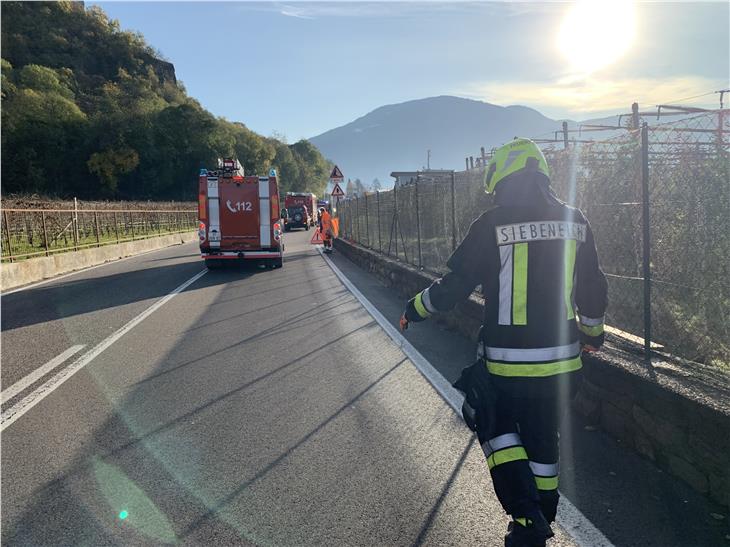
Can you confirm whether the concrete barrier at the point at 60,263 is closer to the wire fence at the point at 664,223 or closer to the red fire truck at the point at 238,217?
the red fire truck at the point at 238,217

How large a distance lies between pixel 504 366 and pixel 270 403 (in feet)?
9.59

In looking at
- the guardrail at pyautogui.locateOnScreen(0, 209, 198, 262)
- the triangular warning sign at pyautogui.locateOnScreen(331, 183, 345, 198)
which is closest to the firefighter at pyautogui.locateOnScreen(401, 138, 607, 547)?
the guardrail at pyautogui.locateOnScreen(0, 209, 198, 262)

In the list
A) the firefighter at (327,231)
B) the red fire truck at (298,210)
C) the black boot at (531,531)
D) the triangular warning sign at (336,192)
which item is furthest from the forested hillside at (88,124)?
the black boot at (531,531)

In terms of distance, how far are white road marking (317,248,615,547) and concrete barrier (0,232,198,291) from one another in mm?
8651

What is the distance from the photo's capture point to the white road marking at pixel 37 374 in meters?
5.37

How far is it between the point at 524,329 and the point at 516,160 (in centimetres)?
83

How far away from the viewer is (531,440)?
8.59ft

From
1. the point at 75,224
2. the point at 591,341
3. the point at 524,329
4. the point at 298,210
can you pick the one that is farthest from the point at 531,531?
the point at 298,210

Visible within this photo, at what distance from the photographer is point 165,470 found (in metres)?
3.74

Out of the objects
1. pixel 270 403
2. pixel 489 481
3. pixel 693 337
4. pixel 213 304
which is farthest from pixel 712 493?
pixel 213 304

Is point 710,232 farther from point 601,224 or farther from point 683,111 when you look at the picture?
point 683,111

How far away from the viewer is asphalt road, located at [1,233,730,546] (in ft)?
9.98

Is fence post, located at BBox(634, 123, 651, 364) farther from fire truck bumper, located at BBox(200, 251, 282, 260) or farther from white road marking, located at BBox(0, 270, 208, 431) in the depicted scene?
fire truck bumper, located at BBox(200, 251, 282, 260)

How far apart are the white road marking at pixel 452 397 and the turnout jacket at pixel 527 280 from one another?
3.06ft
